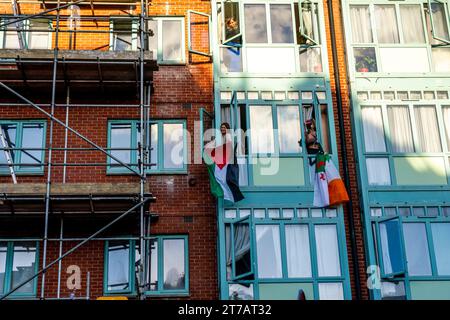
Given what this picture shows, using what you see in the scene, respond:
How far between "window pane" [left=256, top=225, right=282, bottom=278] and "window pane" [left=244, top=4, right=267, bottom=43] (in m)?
4.75

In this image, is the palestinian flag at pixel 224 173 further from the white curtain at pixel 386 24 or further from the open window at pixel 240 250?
the white curtain at pixel 386 24

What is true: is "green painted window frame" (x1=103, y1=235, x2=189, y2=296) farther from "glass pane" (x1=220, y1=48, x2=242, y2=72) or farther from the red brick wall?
"glass pane" (x1=220, y1=48, x2=242, y2=72)

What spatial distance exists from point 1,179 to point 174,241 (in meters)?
4.18

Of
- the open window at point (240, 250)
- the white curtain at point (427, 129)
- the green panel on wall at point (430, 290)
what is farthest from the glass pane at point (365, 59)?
the green panel on wall at point (430, 290)

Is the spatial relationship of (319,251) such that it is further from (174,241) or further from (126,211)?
(126,211)

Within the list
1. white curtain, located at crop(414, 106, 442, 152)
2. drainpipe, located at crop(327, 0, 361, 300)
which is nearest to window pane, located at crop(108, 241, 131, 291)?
drainpipe, located at crop(327, 0, 361, 300)

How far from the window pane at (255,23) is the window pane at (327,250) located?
4.90 meters

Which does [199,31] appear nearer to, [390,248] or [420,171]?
[420,171]

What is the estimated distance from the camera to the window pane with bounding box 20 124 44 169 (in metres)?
→ 16.8

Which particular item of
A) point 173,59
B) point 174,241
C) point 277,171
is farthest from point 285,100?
point 174,241

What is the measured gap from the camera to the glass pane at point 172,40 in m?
18.0

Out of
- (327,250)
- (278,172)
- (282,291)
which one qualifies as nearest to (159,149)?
(278,172)

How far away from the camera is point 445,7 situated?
18.4 meters

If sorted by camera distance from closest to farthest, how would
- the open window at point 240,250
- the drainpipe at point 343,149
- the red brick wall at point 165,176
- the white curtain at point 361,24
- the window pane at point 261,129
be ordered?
the open window at point 240,250, the red brick wall at point 165,176, the drainpipe at point 343,149, the window pane at point 261,129, the white curtain at point 361,24
